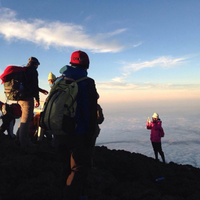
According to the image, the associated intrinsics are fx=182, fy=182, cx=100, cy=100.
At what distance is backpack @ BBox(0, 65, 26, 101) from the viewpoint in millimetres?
4457

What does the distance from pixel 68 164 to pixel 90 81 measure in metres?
1.26

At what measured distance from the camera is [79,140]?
2484 mm

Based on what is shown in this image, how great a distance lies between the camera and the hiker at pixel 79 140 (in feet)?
7.95

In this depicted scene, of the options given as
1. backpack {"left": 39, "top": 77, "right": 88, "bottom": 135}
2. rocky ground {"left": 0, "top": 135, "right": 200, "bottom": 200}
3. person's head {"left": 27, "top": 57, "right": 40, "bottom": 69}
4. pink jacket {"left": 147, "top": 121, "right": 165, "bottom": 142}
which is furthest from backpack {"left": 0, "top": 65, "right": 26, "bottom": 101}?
pink jacket {"left": 147, "top": 121, "right": 165, "bottom": 142}

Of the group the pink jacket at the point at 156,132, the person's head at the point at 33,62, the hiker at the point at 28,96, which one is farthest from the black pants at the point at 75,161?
the pink jacket at the point at 156,132

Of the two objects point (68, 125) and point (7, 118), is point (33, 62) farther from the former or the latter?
point (68, 125)

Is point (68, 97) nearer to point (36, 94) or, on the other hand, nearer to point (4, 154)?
point (36, 94)

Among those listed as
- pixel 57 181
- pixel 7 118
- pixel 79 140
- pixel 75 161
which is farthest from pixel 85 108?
pixel 7 118

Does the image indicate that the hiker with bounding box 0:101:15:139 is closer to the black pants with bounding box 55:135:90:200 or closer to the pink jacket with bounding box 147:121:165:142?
the black pants with bounding box 55:135:90:200

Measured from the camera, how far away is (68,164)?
2680 mm

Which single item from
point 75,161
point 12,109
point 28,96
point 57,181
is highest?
point 28,96

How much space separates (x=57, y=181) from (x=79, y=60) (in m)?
2.56

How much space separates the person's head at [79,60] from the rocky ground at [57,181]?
2320mm

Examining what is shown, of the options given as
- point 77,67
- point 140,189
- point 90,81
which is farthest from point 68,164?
point 140,189
